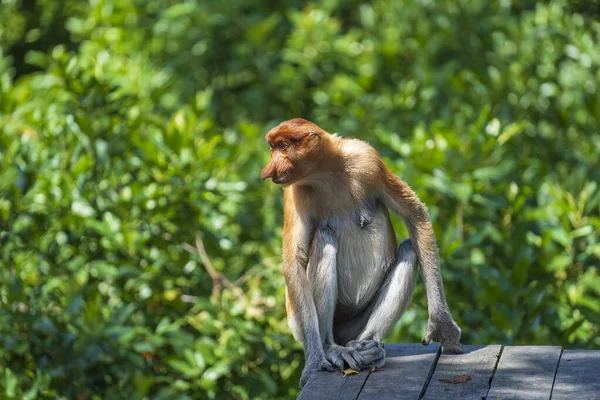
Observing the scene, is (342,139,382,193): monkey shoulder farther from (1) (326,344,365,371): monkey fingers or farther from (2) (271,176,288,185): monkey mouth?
Result: (1) (326,344,365,371): monkey fingers

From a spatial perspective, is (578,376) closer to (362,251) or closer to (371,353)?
(371,353)

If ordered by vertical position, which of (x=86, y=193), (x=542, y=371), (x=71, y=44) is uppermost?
(x=542, y=371)

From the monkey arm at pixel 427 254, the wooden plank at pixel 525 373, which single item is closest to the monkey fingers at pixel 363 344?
the monkey arm at pixel 427 254

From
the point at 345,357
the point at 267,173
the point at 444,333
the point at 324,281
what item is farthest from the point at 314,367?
the point at 267,173

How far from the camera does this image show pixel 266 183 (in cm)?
763

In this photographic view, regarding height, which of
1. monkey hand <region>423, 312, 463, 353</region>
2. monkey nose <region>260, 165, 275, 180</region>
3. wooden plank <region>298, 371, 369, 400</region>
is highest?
monkey nose <region>260, 165, 275, 180</region>

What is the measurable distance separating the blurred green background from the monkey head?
5.22 ft

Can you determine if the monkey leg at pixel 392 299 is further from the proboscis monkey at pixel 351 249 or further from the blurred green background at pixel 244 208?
the blurred green background at pixel 244 208

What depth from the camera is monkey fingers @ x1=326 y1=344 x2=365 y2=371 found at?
379 cm

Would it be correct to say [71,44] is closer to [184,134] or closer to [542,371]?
[184,134]

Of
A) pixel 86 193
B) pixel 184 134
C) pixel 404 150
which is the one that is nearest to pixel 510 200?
pixel 404 150

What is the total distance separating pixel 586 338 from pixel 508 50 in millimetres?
2920

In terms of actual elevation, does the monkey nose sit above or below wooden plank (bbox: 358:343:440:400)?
above

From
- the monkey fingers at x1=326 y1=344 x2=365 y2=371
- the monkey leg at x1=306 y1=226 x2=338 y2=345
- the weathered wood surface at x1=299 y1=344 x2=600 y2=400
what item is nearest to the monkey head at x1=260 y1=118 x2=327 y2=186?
the monkey leg at x1=306 y1=226 x2=338 y2=345
